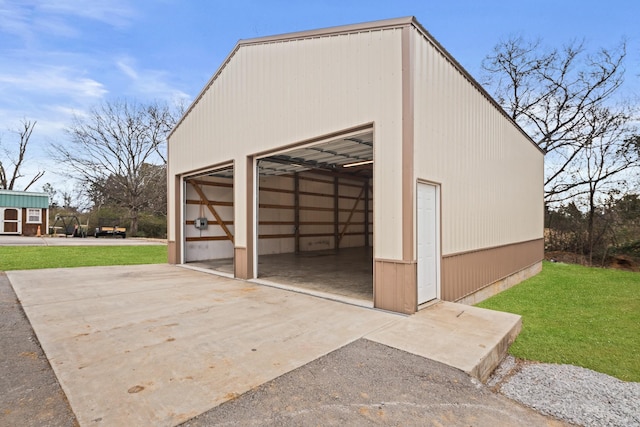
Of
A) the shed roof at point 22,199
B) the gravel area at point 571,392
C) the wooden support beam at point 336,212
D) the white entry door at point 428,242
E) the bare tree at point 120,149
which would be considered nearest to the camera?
the gravel area at point 571,392

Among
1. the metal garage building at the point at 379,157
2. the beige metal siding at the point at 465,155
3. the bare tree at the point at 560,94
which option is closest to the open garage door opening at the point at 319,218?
the metal garage building at the point at 379,157

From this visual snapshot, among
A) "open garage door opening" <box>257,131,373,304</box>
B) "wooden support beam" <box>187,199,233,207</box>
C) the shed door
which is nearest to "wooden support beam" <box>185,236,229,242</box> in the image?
"wooden support beam" <box>187,199,233,207</box>

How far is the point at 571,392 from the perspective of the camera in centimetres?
290

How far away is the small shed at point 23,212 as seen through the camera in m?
22.0

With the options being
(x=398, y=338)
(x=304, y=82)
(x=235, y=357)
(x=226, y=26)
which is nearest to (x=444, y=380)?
(x=398, y=338)

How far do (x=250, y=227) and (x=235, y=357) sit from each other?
4223mm

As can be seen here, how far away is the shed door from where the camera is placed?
72.2 ft

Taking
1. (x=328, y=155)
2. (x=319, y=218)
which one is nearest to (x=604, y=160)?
(x=319, y=218)

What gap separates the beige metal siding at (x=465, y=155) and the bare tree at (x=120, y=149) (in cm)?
2471

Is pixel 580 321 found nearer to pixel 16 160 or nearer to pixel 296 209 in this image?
pixel 296 209

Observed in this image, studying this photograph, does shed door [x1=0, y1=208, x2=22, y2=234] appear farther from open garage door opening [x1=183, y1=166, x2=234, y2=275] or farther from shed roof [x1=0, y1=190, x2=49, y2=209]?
open garage door opening [x1=183, y1=166, x2=234, y2=275]

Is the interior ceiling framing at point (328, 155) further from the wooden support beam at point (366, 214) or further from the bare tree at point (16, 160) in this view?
the bare tree at point (16, 160)

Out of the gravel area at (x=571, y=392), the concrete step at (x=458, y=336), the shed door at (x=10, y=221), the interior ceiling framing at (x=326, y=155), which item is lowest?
the gravel area at (x=571, y=392)

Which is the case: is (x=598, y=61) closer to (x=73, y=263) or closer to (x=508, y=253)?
(x=508, y=253)
